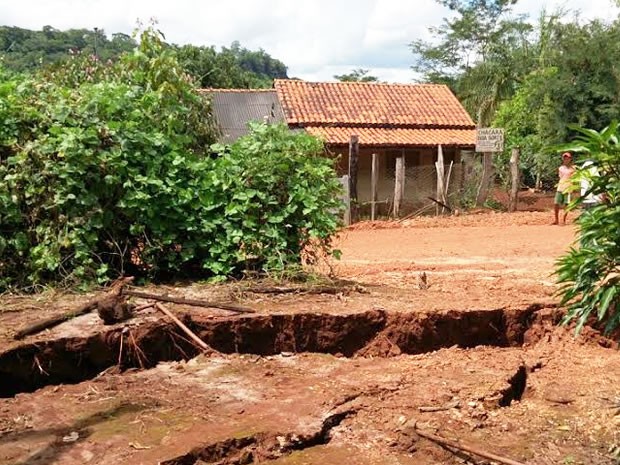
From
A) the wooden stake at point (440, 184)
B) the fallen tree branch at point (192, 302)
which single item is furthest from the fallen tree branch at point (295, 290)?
the wooden stake at point (440, 184)

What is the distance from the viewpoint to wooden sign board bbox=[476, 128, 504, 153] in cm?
1648

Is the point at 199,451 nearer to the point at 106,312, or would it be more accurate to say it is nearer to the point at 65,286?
the point at 106,312

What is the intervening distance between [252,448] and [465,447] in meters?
1.23

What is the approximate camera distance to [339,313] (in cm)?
605

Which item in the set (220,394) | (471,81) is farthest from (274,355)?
(471,81)

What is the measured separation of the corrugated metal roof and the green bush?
1348cm

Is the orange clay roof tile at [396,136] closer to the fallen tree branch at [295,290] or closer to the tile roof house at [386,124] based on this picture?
the tile roof house at [386,124]

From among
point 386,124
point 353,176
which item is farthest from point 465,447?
point 386,124

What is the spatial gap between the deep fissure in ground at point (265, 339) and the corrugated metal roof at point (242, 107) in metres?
15.1

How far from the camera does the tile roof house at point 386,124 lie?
60.9 ft

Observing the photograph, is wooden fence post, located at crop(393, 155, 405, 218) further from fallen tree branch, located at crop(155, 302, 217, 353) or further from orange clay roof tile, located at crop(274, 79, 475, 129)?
fallen tree branch, located at crop(155, 302, 217, 353)

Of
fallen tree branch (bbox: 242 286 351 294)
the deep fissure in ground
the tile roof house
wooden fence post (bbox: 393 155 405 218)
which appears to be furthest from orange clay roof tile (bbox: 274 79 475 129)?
the deep fissure in ground

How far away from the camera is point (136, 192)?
22.0 ft

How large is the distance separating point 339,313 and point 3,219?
3.25m
